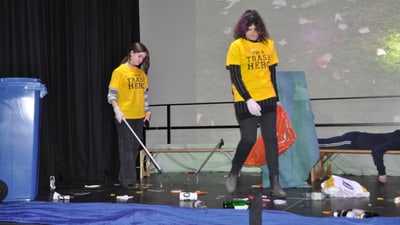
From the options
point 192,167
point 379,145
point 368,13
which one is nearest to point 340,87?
point 368,13

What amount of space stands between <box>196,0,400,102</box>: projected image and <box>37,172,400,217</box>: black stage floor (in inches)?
51.1

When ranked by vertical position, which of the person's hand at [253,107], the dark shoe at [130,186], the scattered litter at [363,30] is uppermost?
the scattered litter at [363,30]

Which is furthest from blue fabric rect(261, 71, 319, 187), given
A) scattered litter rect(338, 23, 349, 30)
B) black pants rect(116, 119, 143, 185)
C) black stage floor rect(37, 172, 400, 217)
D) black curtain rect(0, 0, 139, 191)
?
black curtain rect(0, 0, 139, 191)

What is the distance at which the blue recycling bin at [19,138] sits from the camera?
2.95 m

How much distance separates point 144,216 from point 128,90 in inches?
61.2

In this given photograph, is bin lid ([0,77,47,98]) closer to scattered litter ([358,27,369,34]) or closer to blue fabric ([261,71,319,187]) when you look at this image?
blue fabric ([261,71,319,187])

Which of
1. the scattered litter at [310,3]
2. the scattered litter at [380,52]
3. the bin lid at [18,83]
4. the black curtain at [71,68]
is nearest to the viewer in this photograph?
the bin lid at [18,83]

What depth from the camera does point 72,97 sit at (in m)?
4.77

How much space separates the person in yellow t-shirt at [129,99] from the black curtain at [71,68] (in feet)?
3.52

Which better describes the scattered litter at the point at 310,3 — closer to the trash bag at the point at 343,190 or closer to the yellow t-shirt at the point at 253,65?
the yellow t-shirt at the point at 253,65

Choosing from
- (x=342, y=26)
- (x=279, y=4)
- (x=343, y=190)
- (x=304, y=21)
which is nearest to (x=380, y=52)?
(x=342, y=26)

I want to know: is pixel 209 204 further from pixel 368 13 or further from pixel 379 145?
pixel 368 13

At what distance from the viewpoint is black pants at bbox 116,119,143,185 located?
3498mm

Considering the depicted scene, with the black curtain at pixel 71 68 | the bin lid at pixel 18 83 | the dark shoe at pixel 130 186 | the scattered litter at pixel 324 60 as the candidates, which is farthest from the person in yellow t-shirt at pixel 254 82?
the scattered litter at pixel 324 60
